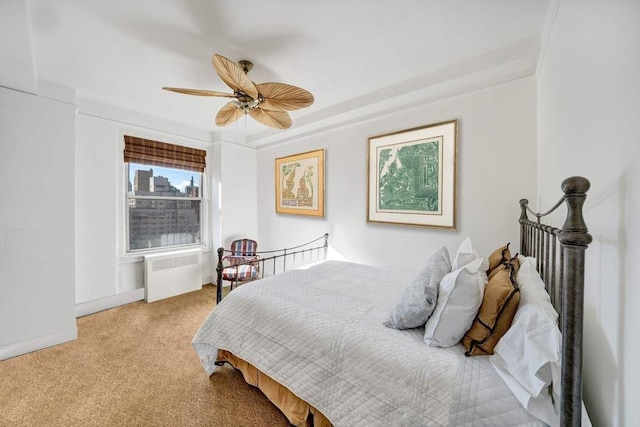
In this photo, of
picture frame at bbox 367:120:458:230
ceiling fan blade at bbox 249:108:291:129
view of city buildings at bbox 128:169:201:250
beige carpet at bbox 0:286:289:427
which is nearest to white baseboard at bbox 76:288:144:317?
beige carpet at bbox 0:286:289:427

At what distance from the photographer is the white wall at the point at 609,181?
69cm

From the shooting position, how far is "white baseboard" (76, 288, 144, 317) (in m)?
2.97

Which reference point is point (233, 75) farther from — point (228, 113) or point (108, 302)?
point (108, 302)

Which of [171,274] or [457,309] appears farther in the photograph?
[171,274]

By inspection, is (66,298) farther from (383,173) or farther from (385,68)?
(385,68)

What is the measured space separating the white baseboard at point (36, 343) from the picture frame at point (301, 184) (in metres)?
2.67

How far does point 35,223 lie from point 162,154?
63.8 inches

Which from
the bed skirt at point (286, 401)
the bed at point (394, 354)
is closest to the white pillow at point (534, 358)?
the bed at point (394, 354)

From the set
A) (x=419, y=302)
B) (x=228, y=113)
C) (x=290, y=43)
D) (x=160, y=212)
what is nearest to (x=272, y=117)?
(x=228, y=113)

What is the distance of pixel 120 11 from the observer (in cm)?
158

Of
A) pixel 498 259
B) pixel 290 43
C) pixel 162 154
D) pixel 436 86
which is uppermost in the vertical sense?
pixel 290 43

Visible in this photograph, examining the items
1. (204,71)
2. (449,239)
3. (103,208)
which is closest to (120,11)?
(204,71)

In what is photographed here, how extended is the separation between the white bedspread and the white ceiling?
1.81m

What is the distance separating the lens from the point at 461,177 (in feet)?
7.80
